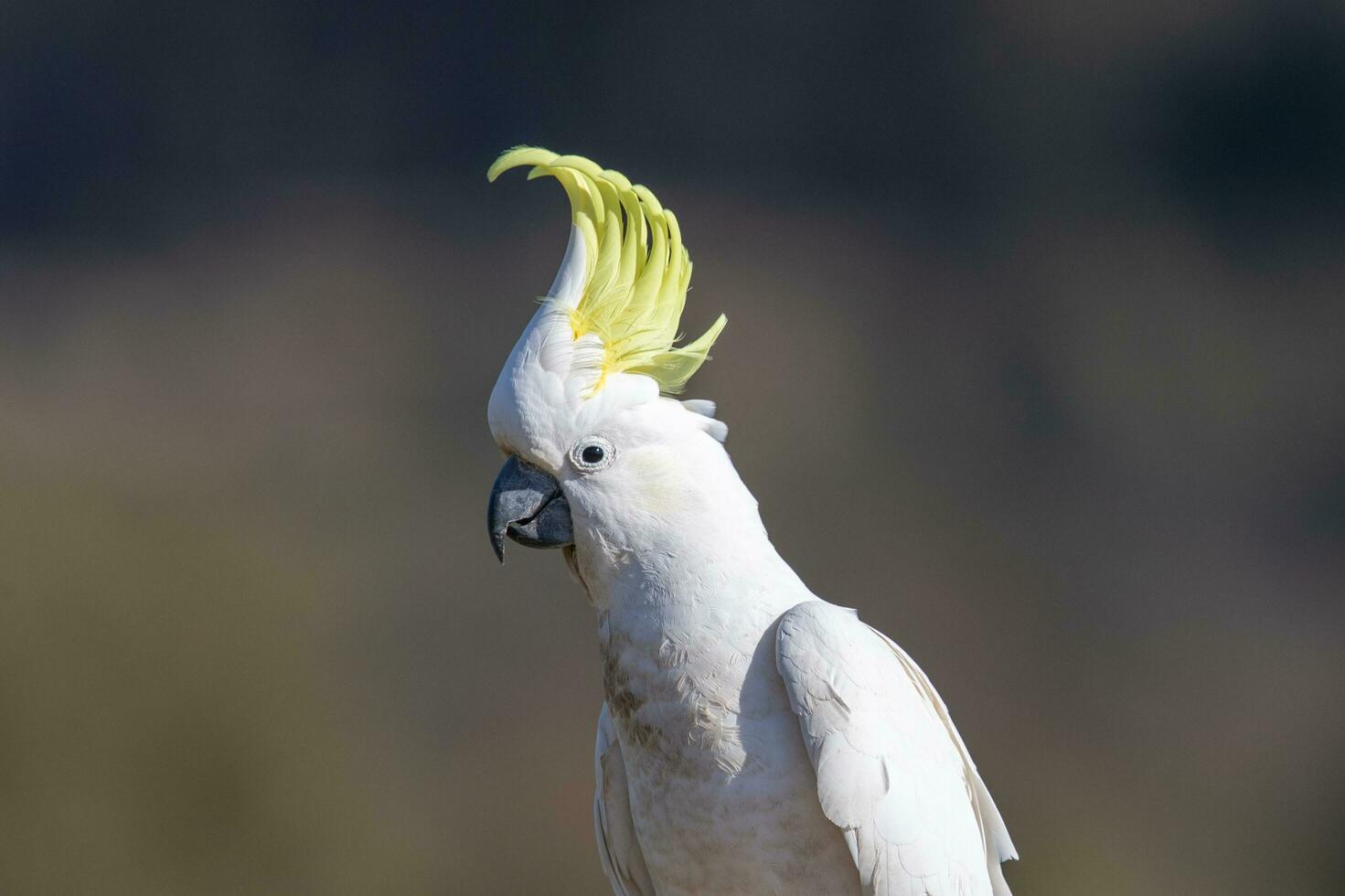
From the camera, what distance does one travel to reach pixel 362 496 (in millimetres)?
4012

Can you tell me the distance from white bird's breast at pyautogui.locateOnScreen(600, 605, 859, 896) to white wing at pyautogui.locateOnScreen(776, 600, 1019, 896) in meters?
0.04

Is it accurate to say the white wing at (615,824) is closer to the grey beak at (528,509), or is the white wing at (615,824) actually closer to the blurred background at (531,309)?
the grey beak at (528,509)

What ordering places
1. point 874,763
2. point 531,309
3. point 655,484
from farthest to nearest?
point 531,309 < point 655,484 < point 874,763

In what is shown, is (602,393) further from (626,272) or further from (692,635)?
(692,635)

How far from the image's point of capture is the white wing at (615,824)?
183 cm

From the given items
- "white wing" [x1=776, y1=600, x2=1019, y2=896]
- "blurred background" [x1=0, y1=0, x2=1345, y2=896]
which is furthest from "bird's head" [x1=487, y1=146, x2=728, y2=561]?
"blurred background" [x1=0, y1=0, x2=1345, y2=896]

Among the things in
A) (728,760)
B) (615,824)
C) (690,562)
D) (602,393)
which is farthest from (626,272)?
(615,824)

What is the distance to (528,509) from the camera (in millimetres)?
1695

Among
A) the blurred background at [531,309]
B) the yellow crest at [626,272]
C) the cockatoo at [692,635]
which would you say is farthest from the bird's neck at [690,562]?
the blurred background at [531,309]

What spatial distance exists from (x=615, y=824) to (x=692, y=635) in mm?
386

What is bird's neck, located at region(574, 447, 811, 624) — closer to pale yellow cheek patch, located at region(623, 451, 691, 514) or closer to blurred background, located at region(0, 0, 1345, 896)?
pale yellow cheek patch, located at region(623, 451, 691, 514)

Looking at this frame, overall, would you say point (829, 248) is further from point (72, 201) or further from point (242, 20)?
point (72, 201)

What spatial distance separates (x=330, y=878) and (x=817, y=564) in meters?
1.73

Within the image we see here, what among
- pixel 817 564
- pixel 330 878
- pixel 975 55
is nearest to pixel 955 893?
pixel 817 564
